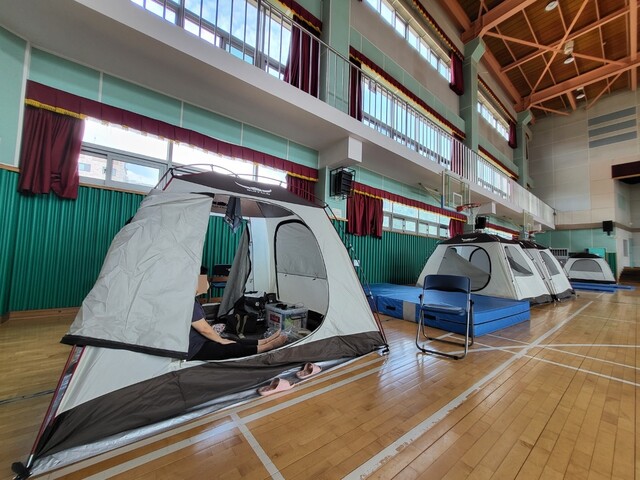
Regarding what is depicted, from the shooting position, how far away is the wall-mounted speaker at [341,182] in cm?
539

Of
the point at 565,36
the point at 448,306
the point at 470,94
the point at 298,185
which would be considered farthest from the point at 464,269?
the point at 565,36

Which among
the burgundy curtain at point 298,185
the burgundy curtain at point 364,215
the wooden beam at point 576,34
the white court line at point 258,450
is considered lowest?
the white court line at point 258,450

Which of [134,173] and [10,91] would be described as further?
[134,173]

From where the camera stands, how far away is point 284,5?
4797 millimetres

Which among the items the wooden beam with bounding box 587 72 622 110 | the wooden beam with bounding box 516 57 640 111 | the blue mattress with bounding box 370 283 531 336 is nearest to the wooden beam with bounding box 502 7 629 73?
the wooden beam with bounding box 516 57 640 111

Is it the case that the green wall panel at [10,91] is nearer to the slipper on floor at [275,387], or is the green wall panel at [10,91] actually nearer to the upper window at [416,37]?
the slipper on floor at [275,387]

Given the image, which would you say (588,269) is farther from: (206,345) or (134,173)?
(134,173)

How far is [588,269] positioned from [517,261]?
288 inches

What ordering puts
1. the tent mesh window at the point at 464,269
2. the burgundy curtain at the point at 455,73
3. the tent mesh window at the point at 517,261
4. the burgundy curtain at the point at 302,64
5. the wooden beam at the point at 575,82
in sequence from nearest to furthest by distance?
the burgundy curtain at the point at 302,64, the tent mesh window at the point at 464,269, the tent mesh window at the point at 517,261, the burgundy curtain at the point at 455,73, the wooden beam at the point at 575,82

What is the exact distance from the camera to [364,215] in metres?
6.44

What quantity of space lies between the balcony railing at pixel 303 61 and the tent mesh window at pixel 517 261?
336 centimetres

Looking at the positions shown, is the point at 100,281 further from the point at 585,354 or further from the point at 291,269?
the point at 585,354

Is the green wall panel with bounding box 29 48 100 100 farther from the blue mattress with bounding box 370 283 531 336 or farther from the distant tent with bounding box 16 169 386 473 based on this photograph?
the blue mattress with bounding box 370 283 531 336

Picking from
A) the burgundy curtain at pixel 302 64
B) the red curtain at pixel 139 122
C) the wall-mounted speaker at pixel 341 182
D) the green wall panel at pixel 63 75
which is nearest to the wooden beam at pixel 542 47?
the burgundy curtain at pixel 302 64
